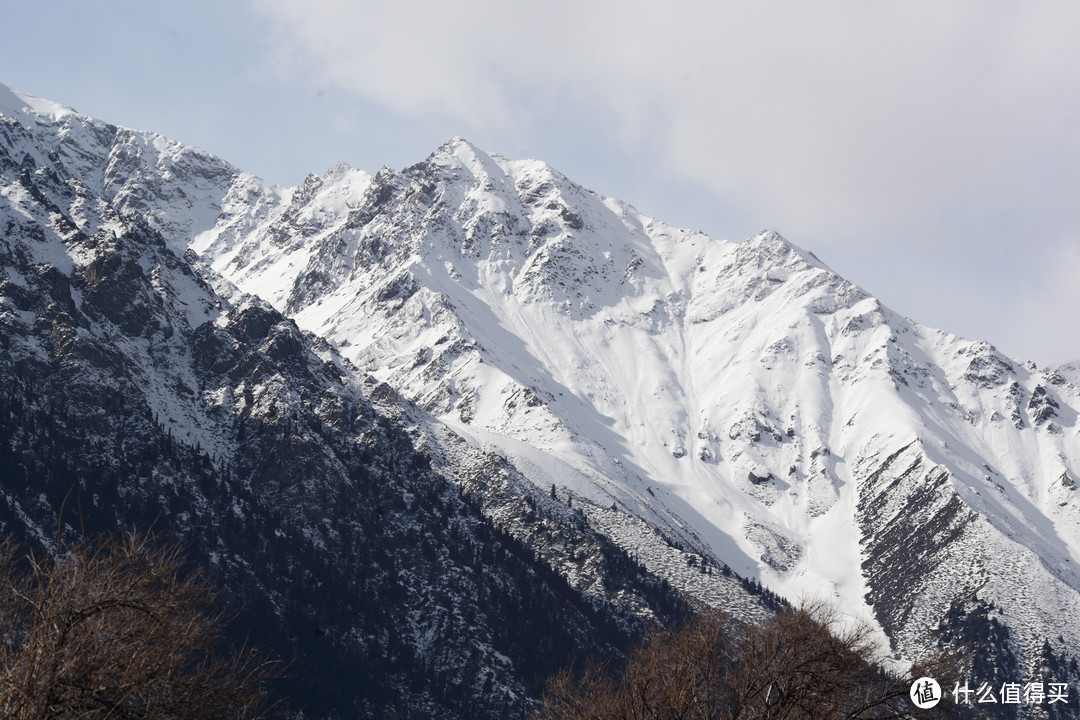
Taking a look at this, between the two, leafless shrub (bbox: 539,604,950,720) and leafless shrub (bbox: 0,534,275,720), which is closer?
leafless shrub (bbox: 0,534,275,720)

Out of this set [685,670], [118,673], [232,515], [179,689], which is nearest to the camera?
[118,673]

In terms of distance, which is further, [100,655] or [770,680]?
[770,680]

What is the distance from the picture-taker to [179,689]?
26.0 meters

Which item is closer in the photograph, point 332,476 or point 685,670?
point 685,670

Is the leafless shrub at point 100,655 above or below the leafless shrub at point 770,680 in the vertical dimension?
below

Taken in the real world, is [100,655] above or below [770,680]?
below

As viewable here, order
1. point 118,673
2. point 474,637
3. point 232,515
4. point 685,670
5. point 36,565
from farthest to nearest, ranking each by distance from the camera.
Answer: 1. point 232,515
2. point 474,637
3. point 685,670
4. point 36,565
5. point 118,673

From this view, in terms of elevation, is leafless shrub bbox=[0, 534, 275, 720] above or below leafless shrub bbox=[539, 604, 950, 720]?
below

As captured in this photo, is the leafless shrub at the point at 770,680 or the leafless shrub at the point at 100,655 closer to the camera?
the leafless shrub at the point at 100,655

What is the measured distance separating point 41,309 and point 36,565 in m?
175

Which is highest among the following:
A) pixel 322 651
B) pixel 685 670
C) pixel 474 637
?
pixel 685 670

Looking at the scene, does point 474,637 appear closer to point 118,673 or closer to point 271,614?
point 271,614

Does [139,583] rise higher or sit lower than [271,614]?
higher

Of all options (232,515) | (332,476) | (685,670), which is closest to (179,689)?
(685,670)
